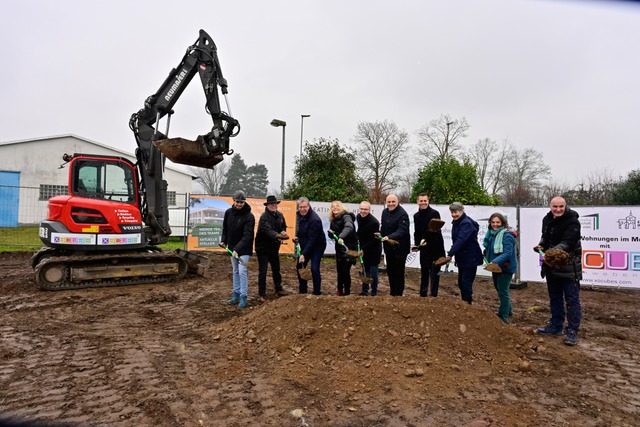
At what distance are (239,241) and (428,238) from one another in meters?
3.18

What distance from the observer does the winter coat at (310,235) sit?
7160mm

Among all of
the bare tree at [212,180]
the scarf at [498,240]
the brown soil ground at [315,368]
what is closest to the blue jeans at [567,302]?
the brown soil ground at [315,368]

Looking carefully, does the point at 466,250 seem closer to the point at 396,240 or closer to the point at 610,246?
the point at 396,240

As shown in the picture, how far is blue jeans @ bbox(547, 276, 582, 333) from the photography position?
5426 millimetres

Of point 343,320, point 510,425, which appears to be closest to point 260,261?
point 343,320

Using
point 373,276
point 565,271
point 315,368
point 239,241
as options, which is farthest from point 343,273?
point 565,271

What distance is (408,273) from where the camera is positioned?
1232cm

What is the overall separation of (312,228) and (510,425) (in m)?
4.48

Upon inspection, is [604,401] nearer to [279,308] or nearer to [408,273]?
[279,308]

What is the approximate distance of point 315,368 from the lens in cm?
425

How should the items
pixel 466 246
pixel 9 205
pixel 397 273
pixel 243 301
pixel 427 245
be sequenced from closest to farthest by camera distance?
1. pixel 466 246
2. pixel 427 245
3. pixel 397 273
4. pixel 243 301
5. pixel 9 205

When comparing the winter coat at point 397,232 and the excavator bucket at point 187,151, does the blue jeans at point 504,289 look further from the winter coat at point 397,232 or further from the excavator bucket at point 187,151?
the excavator bucket at point 187,151

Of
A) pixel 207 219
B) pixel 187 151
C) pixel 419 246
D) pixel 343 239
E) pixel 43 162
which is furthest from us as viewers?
pixel 43 162

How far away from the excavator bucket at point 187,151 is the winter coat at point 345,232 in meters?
2.92
